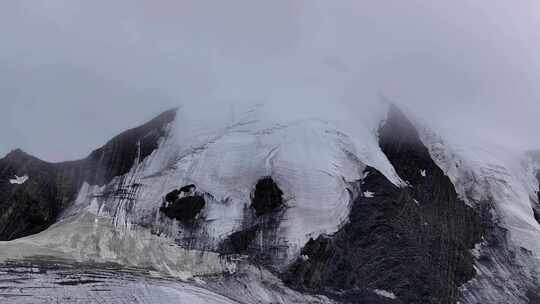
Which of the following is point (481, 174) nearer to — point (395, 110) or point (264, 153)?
point (395, 110)

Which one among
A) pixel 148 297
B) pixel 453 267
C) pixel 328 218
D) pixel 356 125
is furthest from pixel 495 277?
pixel 148 297

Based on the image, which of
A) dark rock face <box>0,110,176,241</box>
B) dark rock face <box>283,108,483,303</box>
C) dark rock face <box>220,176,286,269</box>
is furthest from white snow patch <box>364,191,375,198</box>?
dark rock face <box>0,110,176,241</box>

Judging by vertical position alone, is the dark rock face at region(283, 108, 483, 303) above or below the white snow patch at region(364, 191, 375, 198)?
below

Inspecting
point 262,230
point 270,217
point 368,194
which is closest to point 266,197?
point 270,217

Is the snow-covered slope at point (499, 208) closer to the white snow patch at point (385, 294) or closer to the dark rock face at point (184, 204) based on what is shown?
the white snow patch at point (385, 294)

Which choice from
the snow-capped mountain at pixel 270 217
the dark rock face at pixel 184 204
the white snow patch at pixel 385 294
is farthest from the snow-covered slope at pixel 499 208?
the dark rock face at pixel 184 204

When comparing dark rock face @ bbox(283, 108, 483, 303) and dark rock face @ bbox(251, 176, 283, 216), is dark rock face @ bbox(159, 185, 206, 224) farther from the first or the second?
dark rock face @ bbox(283, 108, 483, 303)
